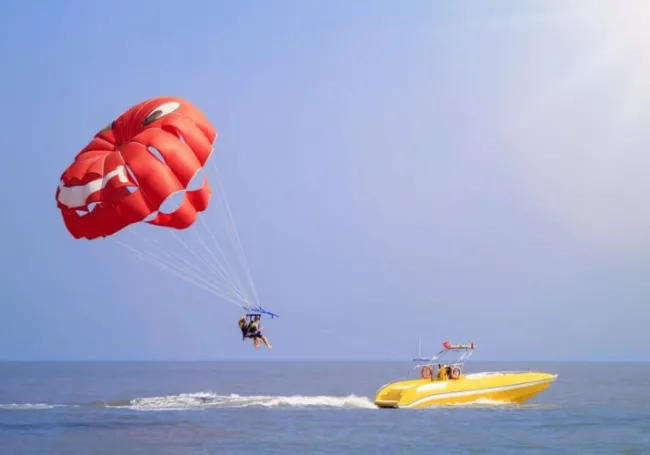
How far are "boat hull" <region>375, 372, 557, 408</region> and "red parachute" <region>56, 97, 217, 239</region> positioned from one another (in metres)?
10.0

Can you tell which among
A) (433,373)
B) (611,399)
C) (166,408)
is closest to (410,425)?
(433,373)

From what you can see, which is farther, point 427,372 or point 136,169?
point 427,372

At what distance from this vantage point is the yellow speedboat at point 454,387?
30719mm

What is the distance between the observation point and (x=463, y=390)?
31719 mm

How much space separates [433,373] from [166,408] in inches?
386

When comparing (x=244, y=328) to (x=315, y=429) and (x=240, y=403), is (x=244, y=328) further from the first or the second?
(x=240, y=403)

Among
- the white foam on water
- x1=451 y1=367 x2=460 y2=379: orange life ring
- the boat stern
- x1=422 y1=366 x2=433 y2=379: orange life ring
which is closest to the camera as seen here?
the boat stern

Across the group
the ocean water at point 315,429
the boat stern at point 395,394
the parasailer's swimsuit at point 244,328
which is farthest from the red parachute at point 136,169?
the boat stern at point 395,394

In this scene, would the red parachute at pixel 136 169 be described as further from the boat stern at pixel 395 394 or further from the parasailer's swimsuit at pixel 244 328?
the boat stern at pixel 395 394

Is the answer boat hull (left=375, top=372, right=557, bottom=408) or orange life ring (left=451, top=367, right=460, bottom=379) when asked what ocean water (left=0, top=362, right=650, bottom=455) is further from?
orange life ring (left=451, top=367, right=460, bottom=379)

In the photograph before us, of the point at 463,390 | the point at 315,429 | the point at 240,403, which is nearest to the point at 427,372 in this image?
the point at 463,390

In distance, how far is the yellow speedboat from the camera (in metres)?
30.7

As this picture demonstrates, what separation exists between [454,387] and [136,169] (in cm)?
1397

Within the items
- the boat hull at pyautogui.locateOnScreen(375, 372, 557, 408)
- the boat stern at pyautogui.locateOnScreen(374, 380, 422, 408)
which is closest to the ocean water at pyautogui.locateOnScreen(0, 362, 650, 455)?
the boat hull at pyautogui.locateOnScreen(375, 372, 557, 408)
